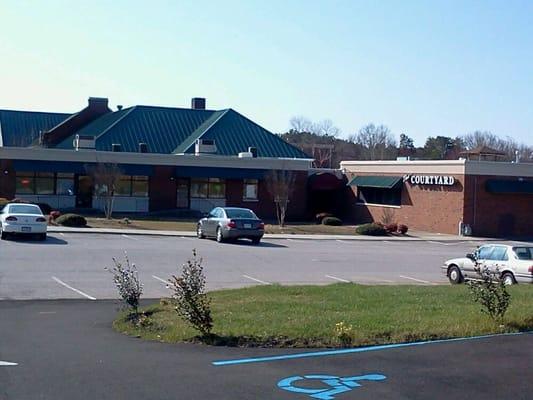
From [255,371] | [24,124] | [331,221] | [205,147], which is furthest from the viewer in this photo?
[24,124]

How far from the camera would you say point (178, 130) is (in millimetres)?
Result: 66938

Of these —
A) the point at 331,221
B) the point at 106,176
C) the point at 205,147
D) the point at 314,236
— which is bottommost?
the point at 314,236

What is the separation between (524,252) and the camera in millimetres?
24391

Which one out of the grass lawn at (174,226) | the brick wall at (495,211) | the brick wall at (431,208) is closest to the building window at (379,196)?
the brick wall at (431,208)

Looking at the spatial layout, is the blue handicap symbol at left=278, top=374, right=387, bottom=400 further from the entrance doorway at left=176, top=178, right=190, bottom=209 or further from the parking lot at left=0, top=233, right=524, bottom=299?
the entrance doorway at left=176, top=178, right=190, bottom=209

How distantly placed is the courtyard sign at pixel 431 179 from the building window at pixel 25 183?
23.6 meters

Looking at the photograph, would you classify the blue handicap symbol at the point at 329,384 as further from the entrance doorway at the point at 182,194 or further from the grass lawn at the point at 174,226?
the entrance doorway at the point at 182,194

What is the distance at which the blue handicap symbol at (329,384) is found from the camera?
28.4 ft

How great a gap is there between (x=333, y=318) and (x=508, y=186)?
39389mm

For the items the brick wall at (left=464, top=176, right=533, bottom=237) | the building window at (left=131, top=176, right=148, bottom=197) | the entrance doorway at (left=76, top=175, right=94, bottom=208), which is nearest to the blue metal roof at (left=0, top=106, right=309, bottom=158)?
the entrance doorway at (left=76, top=175, right=94, bottom=208)

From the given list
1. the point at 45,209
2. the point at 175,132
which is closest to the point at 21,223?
the point at 45,209

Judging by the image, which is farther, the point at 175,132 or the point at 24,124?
the point at 24,124

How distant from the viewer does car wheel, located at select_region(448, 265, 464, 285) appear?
25.5m

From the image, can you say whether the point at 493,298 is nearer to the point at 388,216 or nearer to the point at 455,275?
the point at 455,275
